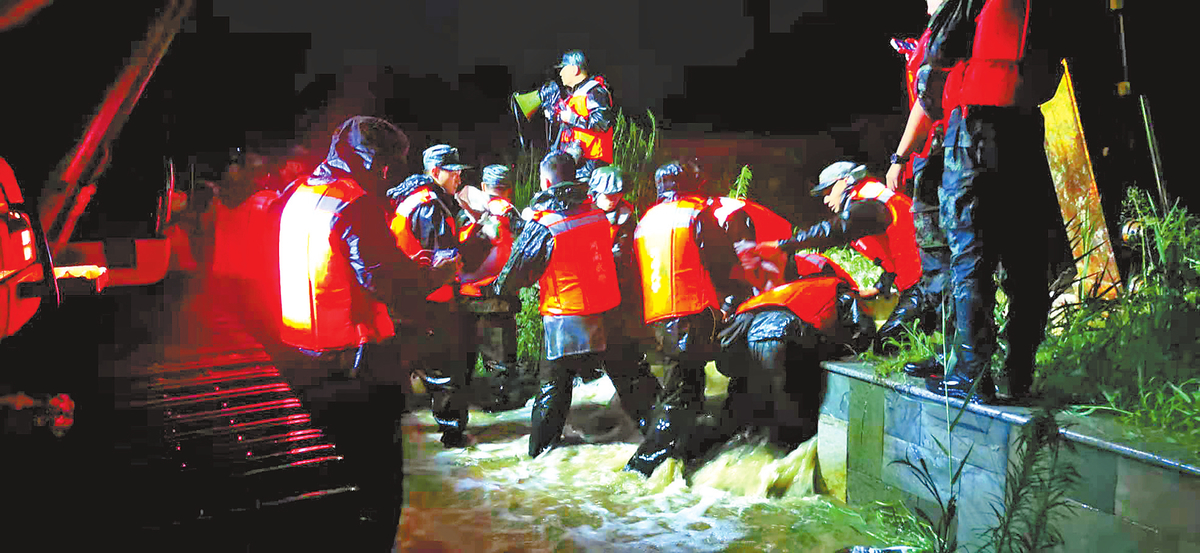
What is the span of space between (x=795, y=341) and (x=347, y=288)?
2.81m

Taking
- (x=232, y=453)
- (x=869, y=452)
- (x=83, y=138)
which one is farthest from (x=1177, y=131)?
(x=83, y=138)

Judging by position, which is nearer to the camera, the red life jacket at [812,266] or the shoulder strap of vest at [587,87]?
the red life jacket at [812,266]

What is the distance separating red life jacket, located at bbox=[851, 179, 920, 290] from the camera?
16.2ft

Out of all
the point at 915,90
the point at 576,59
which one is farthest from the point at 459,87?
the point at 915,90

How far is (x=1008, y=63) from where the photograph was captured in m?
2.95

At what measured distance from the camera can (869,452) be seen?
379cm

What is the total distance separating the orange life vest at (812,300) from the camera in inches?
172

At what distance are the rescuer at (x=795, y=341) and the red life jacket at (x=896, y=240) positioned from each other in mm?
684

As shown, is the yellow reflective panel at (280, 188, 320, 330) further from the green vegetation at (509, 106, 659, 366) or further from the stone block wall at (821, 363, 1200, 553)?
the stone block wall at (821, 363, 1200, 553)

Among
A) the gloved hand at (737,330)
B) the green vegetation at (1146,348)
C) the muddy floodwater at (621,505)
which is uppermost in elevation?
the green vegetation at (1146,348)

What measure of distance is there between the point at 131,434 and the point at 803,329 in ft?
11.5

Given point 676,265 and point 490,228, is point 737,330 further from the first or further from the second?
point 490,228

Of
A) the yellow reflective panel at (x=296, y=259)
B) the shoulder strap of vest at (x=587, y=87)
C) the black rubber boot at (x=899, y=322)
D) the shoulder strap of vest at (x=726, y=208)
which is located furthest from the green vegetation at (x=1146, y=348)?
the shoulder strap of vest at (x=587, y=87)

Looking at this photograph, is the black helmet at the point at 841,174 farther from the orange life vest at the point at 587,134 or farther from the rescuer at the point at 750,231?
the orange life vest at the point at 587,134
